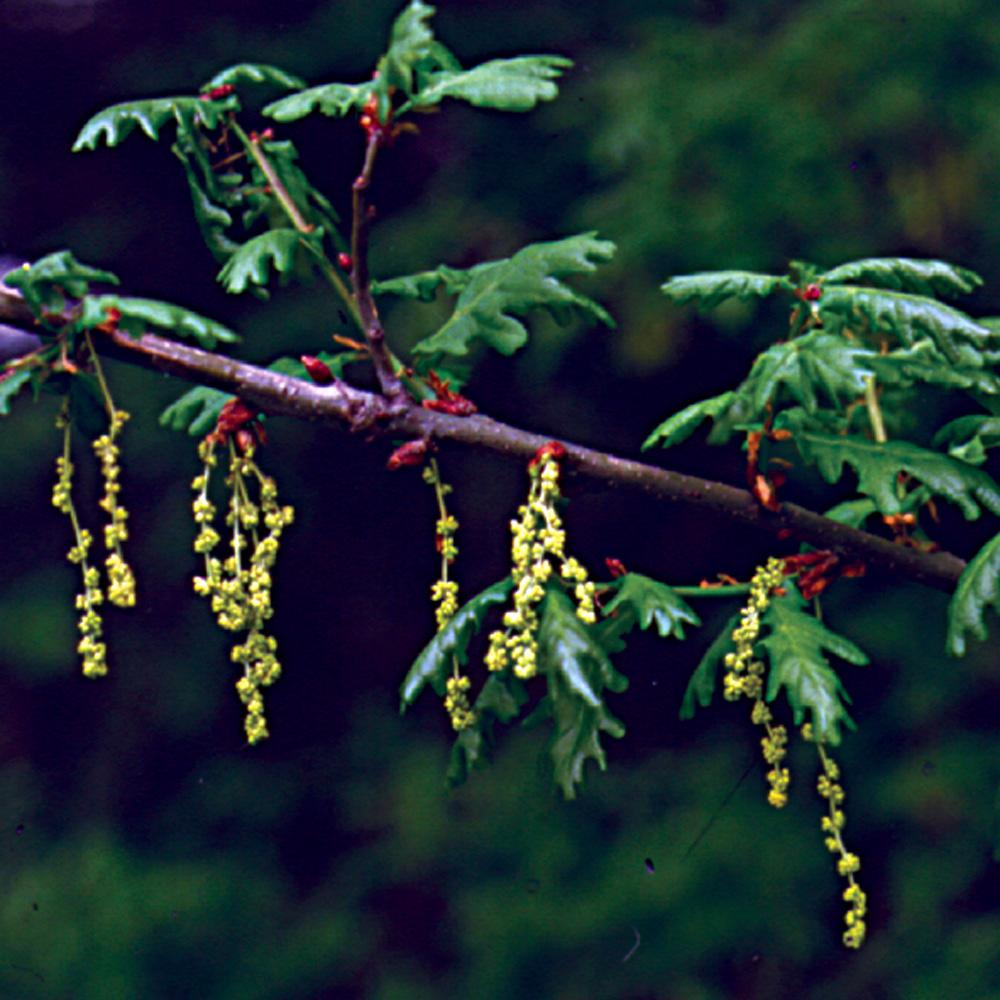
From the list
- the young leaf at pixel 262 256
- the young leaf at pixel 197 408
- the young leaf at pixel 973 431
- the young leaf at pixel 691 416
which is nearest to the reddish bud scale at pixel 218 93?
the young leaf at pixel 262 256

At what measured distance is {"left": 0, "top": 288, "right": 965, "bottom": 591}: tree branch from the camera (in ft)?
3.29

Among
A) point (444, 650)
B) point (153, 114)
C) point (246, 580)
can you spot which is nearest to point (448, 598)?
point (444, 650)

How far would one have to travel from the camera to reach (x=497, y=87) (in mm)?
1003

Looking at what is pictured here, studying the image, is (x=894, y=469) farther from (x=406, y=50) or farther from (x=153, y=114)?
(x=153, y=114)

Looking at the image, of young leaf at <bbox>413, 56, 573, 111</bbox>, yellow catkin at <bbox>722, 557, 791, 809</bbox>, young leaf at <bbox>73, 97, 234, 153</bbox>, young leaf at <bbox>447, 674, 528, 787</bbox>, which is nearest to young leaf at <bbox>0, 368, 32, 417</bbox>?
young leaf at <bbox>73, 97, 234, 153</bbox>

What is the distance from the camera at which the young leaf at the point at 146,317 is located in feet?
3.02

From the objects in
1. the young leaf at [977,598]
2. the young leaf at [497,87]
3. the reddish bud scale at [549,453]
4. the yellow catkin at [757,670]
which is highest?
the young leaf at [497,87]

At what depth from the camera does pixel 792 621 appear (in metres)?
1.15

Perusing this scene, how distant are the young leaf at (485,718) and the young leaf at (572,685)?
52mm

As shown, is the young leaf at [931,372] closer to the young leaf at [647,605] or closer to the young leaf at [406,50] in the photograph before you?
the young leaf at [647,605]

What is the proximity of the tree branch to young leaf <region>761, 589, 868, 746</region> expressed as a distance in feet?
0.24

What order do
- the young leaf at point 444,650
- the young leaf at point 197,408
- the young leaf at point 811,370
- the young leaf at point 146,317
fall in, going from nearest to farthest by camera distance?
the young leaf at point 146,317
the young leaf at point 811,370
the young leaf at point 444,650
the young leaf at point 197,408

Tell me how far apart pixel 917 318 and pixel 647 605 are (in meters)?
0.32

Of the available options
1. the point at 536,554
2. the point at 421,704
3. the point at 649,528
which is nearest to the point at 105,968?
the point at 421,704
